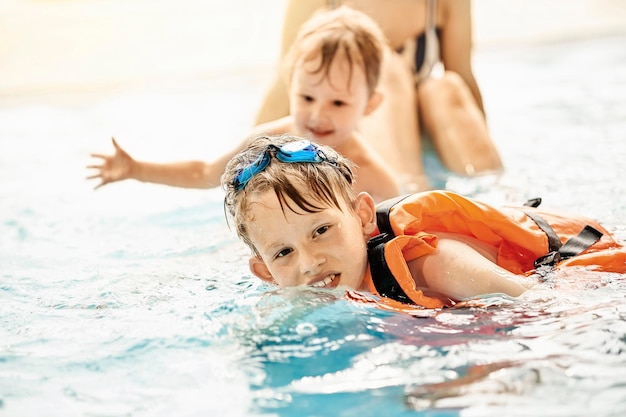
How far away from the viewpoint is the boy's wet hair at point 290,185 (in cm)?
223

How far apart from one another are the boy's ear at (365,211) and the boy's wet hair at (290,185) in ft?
0.07

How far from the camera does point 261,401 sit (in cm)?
185

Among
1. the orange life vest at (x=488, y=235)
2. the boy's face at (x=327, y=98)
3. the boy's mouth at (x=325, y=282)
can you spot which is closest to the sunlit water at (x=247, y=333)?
the boy's mouth at (x=325, y=282)

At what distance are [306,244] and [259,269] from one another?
241mm

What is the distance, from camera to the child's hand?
329 centimetres

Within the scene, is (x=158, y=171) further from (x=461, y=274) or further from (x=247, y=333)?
(x=461, y=274)

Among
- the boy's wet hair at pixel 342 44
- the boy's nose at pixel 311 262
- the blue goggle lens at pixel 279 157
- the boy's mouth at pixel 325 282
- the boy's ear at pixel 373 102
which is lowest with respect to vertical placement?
the boy's mouth at pixel 325 282

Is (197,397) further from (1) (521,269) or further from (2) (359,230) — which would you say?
(1) (521,269)

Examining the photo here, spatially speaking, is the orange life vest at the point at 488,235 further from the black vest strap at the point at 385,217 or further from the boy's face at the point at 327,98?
the boy's face at the point at 327,98

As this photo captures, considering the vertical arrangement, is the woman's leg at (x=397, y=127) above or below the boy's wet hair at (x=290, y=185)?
below

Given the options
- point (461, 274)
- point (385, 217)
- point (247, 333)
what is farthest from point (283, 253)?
point (461, 274)

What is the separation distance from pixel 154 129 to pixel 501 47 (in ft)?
13.0

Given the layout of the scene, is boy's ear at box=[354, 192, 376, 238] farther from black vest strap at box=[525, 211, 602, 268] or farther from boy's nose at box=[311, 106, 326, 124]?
boy's nose at box=[311, 106, 326, 124]

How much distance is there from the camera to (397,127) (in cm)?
423
